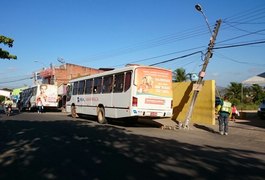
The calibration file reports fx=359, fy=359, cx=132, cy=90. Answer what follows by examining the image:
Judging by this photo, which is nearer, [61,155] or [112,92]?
[61,155]

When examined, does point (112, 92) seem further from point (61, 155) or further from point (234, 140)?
point (61, 155)

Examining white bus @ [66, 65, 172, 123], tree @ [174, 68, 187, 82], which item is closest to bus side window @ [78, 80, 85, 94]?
white bus @ [66, 65, 172, 123]

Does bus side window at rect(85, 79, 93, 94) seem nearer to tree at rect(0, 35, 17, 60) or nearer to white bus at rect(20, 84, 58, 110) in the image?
tree at rect(0, 35, 17, 60)

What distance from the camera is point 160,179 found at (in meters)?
6.72

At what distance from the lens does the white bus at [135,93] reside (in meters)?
17.2

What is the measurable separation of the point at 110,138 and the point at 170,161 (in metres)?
4.79

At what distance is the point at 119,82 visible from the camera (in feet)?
60.7

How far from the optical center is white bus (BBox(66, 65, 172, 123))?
17.2m

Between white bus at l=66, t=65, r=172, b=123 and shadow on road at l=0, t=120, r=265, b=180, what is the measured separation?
5275mm

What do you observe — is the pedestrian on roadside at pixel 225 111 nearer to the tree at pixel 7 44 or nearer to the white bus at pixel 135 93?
the white bus at pixel 135 93

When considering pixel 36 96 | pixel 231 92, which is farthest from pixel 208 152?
pixel 231 92

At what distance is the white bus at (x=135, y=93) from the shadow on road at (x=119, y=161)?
17.3 feet

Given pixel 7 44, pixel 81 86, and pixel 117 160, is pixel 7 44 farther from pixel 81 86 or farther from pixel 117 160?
pixel 117 160

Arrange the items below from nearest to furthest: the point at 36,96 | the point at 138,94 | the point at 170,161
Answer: the point at 170,161, the point at 138,94, the point at 36,96
